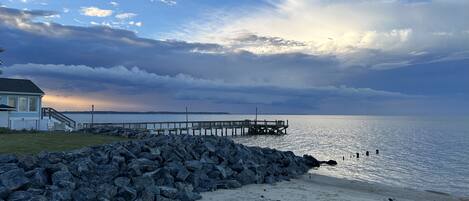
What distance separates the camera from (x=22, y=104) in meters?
36.5

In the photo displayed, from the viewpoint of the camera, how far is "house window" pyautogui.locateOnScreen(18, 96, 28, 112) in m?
36.2

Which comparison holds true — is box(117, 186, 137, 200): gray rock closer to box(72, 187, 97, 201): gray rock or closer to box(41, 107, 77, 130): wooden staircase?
box(72, 187, 97, 201): gray rock

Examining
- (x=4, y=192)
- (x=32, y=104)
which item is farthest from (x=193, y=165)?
(x=32, y=104)

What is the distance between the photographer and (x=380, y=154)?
4553cm

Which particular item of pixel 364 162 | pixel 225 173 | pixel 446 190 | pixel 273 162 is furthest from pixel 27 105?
pixel 446 190

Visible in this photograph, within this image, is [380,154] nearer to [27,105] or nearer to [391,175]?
[391,175]

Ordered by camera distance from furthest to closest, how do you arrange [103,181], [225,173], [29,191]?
[225,173]
[103,181]
[29,191]

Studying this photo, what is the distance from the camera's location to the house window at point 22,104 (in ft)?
119

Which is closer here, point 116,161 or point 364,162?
point 116,161

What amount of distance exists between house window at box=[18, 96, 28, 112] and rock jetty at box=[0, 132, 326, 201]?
68.8 feet

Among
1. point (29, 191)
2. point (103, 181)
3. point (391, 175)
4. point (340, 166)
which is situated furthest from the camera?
point (340, 166)

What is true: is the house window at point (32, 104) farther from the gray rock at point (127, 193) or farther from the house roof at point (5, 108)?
the gray rock at point (127, 193)

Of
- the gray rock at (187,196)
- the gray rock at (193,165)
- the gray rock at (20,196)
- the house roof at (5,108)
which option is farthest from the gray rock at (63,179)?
the house roof at (5,108)

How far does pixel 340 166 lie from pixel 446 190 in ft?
33.9
